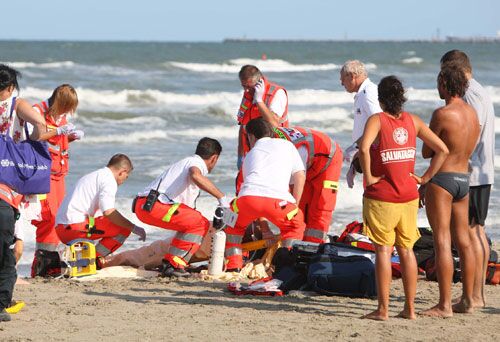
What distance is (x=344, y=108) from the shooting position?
30469mm

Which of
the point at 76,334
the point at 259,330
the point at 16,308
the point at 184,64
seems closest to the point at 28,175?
the point at 16,308

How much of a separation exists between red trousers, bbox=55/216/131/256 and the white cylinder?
784 mm

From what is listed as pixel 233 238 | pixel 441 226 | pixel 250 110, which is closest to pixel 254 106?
pixel 250 110

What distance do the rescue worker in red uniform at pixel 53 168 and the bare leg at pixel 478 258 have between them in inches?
131

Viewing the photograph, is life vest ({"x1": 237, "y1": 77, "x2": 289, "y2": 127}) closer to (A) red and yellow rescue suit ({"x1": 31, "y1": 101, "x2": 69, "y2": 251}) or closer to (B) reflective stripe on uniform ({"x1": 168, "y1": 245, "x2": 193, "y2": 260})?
(B) reflective stripe on uniform ({"x1": 168, "y1": 245, "x2": 193, "y2": 260})

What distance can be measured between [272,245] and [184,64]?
4543 cm

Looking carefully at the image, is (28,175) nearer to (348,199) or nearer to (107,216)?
(107,216)

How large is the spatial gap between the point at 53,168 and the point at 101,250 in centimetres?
83

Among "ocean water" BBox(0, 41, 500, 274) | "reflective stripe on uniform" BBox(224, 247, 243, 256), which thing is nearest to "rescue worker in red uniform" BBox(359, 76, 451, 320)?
"reflective stripe on uniform" BBox(224, 247, 243, 256)

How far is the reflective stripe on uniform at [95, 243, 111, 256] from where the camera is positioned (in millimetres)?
8664

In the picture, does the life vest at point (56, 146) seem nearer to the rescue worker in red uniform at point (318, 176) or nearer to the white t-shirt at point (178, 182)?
the white t-shirt at point (178, 182)

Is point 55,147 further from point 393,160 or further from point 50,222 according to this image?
point 393,160

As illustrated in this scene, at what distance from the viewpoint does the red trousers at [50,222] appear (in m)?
8.48

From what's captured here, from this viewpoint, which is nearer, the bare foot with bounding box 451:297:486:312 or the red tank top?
the red tank top
